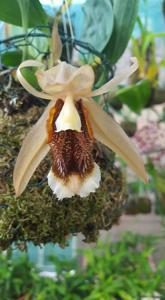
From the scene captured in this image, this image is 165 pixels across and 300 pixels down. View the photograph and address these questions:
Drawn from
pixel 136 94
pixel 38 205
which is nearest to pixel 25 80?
pixel 38 205

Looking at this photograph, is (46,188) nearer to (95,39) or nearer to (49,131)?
(49,131)

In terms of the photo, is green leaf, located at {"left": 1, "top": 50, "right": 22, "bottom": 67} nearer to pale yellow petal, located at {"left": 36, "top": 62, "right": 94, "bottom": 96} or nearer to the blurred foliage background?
the blurred foliage background

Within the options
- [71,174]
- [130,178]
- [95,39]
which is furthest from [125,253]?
[71,174]

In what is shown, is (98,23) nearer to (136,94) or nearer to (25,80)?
(25,80)

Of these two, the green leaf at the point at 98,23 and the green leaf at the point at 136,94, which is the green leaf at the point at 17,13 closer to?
the green leaf at the point at 98,23

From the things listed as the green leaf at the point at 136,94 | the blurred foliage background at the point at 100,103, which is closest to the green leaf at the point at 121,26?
the blurred foliage background at the point at 100,103

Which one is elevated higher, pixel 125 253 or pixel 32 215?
pixel 32 215
